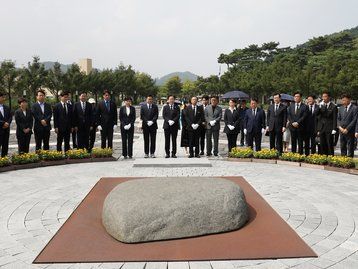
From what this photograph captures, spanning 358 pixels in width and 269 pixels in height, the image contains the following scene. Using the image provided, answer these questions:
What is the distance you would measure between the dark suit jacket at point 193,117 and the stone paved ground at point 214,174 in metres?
1.28

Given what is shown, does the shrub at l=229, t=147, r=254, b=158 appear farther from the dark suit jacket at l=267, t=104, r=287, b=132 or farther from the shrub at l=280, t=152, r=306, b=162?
the dark suit jacket at l=267, t=104, r=287, b=132

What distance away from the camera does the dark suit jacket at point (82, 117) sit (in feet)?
39.1

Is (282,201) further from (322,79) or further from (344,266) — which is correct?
(322,79)

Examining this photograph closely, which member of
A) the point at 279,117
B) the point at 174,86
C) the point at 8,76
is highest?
the point at 174,86

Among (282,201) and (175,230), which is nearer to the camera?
(175,230)

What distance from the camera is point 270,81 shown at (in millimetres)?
49594

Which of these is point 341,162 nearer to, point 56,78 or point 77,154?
point 77,154

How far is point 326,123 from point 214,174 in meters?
4.32

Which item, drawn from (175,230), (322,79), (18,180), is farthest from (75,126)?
(322,79)

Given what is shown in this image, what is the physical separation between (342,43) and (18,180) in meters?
78.5

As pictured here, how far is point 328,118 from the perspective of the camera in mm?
11219

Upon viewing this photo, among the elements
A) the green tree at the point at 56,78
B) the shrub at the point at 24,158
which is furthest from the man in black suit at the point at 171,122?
the green tree at the point at 56,78

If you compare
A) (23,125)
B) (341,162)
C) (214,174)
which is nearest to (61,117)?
(23,125)

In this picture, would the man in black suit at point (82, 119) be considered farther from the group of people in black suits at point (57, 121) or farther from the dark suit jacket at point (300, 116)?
the dark suit jacket at point (300, 116)
